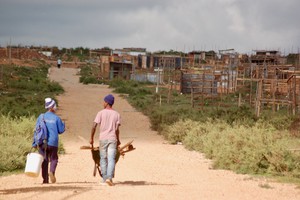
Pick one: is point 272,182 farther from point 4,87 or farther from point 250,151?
point 4,87

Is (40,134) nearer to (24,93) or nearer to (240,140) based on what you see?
(240,140)

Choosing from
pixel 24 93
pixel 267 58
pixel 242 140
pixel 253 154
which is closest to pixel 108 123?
pixel 253 154

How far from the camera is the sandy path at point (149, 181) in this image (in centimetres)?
849

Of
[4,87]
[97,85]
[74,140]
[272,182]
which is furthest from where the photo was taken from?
[97,85]

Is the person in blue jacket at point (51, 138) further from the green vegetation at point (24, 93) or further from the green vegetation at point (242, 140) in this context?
the green vegetation at point (24, 93)

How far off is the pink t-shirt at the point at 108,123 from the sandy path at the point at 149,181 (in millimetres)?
855

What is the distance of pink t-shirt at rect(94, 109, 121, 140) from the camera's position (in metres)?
9.47

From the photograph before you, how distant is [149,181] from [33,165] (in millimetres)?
2944

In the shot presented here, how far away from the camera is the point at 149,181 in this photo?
11.1m

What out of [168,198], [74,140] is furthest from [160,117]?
[168,198]

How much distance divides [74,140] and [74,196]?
13.8 meters

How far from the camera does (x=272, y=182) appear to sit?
11141mm

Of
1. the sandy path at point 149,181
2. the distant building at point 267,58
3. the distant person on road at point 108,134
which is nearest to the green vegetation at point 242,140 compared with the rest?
the sandy path at point 149,181

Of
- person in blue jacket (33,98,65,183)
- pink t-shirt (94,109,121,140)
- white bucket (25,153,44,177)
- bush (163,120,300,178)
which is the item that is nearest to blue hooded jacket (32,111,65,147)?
person in blue jacket (33,98,65,183)
